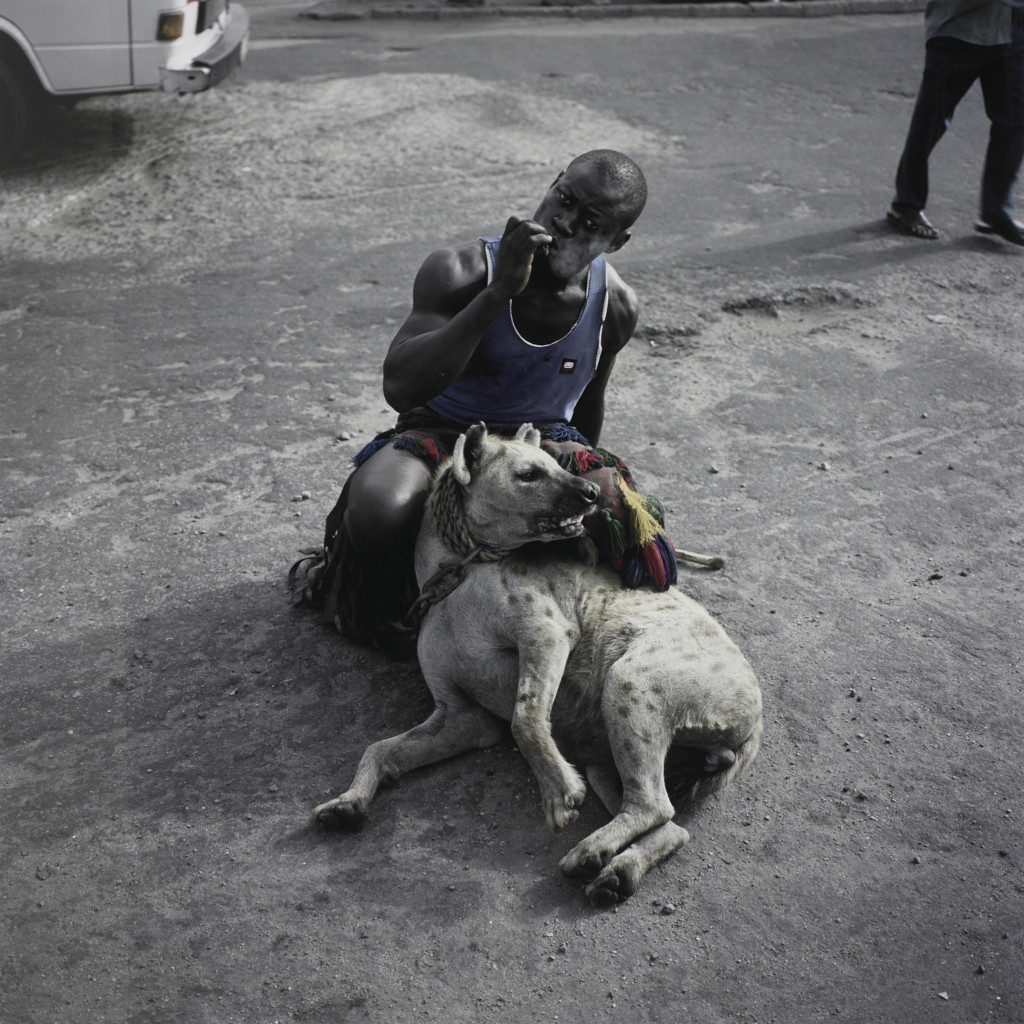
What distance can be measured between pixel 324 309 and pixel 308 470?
1.63 meters

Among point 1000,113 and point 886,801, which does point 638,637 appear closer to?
point 886,801

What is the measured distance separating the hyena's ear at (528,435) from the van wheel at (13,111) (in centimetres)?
572

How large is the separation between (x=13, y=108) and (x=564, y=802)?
6.69m

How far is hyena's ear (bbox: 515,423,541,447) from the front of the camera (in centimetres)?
341

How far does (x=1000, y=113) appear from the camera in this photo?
23.1 ft

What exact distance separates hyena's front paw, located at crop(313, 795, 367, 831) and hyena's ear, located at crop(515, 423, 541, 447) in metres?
1.18

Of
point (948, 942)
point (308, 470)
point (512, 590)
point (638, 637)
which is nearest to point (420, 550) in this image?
point (512, 590)

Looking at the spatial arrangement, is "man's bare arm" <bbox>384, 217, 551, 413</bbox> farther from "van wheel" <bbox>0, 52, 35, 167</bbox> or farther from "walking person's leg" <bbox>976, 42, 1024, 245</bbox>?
"van wheel" <bbox>0, 52, 35, 167</bbox>

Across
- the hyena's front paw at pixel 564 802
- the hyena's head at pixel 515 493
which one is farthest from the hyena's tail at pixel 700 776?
the hyena's head at pixel 515 493

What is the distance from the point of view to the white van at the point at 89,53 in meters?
Answer: 7.17

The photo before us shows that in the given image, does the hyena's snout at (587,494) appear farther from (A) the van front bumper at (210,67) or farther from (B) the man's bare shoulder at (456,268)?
(A) the van front bumper at (210,67)

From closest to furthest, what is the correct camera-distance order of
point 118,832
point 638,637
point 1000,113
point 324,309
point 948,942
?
point 948,942 → point 118,832 → point 638,637 → point 324,309 → point 1000,113

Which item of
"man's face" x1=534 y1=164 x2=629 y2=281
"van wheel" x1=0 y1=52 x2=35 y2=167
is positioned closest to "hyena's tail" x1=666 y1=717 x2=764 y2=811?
"man's face" x1=534 y1=164 x2=629 y2=281

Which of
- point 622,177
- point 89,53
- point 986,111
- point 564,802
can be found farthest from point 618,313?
point 89,53
